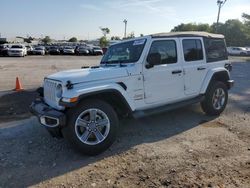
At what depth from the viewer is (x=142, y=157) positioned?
4.47m

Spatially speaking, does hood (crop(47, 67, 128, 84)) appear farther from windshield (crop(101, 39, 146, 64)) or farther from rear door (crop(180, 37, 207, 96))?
rear door (crop(180, 37, 207, 96))

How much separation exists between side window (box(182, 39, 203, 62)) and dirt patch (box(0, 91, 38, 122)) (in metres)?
4.12

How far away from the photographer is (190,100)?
6129 mm

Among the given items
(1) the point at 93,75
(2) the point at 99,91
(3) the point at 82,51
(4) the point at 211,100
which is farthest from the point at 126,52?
(3) the point at 82,51

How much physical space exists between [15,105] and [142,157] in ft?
16.2

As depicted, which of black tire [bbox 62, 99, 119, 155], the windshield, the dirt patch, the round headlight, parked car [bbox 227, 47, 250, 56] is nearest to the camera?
black tire [bbox 62, 99, 119, 155]

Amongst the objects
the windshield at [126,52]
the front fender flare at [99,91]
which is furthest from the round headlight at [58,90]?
the windshield at [126,52]

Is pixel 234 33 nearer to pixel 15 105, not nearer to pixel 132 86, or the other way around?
pixel 15 105

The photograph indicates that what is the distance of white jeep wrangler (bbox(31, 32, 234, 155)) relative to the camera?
4.45 meters

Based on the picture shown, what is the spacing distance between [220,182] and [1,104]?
6.62 meters

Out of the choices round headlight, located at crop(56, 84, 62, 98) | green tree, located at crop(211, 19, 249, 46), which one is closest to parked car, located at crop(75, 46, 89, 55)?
green tree, located at crop(211, 19, 249, 46)

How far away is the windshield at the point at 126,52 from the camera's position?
17.5ft

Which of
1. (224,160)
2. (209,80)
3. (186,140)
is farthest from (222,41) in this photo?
(224,160)

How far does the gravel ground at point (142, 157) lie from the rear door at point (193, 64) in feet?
2.65
